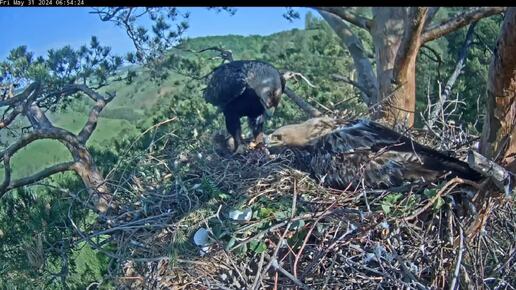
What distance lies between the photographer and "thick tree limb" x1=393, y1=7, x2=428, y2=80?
17.3ft

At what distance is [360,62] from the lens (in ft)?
25.3

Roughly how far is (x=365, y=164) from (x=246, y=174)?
0.81 m

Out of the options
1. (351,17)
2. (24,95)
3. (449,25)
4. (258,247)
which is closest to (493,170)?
(258,247)

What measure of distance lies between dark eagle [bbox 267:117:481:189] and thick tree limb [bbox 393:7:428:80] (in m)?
1.25

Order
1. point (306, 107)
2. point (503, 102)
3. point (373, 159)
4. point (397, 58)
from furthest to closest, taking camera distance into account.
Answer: point (306, 107) → point (397, 58) → point (373, 159) → point (503, 102)

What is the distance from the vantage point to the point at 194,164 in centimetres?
466

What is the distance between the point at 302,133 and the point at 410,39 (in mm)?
1598

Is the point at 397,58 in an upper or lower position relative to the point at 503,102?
lower

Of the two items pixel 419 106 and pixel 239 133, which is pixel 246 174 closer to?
pixel 239 133

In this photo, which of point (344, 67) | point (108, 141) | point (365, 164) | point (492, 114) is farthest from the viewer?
point (344, 67)

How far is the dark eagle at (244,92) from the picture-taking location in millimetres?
5141

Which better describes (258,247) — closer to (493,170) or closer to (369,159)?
(369,159)

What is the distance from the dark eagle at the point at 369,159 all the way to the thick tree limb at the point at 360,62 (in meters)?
2.57

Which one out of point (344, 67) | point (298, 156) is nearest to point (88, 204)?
point (298, 156)
